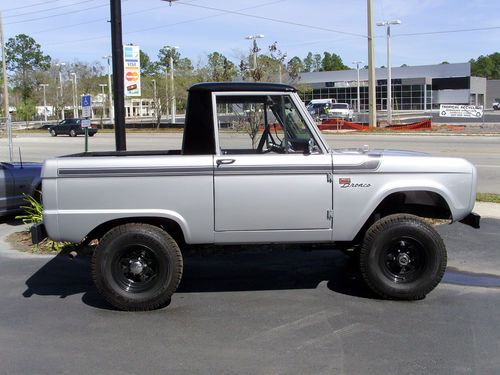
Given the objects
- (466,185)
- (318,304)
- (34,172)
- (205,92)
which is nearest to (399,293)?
(318,304)

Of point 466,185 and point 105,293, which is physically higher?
point 466,185

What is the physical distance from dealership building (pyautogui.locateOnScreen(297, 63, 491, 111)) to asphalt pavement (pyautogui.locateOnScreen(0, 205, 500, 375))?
7933 cm

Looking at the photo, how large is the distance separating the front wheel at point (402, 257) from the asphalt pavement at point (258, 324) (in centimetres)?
17

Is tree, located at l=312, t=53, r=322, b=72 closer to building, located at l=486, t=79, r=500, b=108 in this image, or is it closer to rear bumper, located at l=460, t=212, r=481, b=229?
building, located at l=486, t=79, r=500, b=108

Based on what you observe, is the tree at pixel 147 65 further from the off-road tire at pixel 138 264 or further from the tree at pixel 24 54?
the off-road tire at pixel 138 264

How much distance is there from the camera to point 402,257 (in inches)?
211

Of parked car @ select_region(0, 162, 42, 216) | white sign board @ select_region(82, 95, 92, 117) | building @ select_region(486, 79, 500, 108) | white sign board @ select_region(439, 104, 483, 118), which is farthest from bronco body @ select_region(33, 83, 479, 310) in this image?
building @ select_region(486, 79, 500, 108)

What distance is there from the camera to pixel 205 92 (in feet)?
17.4

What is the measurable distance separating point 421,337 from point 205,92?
291 cm

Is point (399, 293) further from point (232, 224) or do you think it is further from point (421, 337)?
point (232, 224)

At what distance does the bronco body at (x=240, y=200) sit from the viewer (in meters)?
5.08

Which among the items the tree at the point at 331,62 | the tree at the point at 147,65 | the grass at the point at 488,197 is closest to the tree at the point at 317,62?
the tree at the point at 331,62

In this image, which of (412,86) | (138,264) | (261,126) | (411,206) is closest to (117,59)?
(261,126)

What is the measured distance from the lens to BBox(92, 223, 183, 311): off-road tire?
512 centimetres
